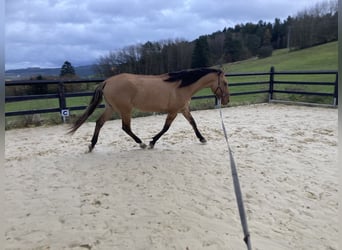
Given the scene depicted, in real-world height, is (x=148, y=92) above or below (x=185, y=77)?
below

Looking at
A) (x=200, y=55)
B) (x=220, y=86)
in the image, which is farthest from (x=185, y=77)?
(x=200, y=55)

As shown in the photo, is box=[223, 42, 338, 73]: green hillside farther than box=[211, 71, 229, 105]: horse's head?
Yes

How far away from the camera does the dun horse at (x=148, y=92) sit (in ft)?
11.7

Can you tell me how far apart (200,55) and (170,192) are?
31.8 feet

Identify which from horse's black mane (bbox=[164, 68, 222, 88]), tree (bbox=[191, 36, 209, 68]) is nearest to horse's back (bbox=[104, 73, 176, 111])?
horse's black mane (bbox=[164, 68, 222, 88])

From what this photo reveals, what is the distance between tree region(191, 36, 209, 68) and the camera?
11.0 metres

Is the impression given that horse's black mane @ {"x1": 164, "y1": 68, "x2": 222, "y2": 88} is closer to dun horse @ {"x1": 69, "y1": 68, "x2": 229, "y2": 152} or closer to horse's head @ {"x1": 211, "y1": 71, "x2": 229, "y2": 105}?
dun horse @ {"x1": 69, "y1": 68, "x2": 229, "y2": 152}

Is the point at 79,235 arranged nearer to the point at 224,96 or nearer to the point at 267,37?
the point at 224,96

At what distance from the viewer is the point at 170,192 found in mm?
2436

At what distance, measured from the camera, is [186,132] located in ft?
15.4

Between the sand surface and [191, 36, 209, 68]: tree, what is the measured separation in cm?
705

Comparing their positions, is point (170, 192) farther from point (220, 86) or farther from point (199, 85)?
point (220, 86)

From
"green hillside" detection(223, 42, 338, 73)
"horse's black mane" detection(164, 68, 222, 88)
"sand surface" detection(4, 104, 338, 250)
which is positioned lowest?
"sand surface" detection(4, 104, 338, 250)

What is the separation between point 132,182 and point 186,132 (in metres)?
2.21
